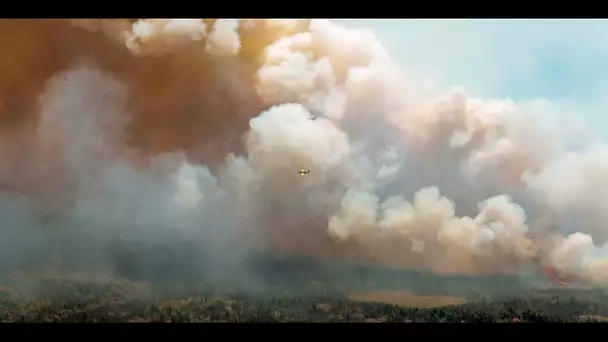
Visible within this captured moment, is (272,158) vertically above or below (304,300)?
above

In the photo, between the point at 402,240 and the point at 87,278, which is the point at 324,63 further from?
the point at 87,278

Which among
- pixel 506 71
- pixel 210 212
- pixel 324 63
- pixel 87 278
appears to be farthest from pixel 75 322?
pixel 506 71

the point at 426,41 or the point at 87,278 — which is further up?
the point at 426,41

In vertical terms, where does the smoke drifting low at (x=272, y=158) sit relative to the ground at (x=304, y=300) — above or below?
above

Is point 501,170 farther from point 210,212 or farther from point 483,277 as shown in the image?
point 210,212

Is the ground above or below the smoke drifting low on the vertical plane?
below
